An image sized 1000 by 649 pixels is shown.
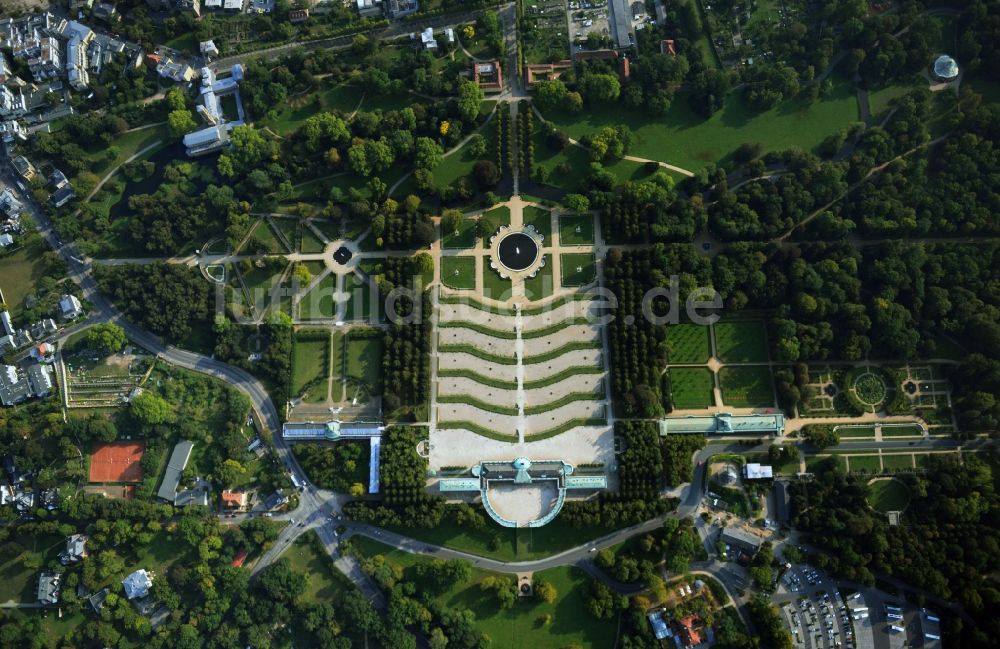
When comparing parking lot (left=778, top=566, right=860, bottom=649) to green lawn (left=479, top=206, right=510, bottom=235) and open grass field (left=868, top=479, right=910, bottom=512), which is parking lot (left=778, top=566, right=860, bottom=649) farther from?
green lawn (left=479, top=206, right=510, bottom=235)

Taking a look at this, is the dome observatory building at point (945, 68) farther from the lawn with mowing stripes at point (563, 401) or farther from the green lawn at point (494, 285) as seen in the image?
the green lawn at point (494, 285)

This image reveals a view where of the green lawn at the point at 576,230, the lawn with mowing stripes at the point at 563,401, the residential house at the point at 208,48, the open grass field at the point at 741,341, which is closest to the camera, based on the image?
the open grass field at the point at 741,341

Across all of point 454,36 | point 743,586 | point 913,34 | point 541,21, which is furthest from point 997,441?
point 454,36

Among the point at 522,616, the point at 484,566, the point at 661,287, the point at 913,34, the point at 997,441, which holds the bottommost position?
the point at 522,616

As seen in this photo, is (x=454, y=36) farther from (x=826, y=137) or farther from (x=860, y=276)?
(x=860, y=276)

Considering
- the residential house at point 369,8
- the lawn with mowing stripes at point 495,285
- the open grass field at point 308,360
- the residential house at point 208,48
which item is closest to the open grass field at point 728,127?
the lawn with mowing stripes at point 495,285

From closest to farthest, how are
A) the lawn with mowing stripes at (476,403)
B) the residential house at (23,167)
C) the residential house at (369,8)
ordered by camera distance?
the lawn with mowing stripes at (476,403) → the residential house at (23,167) → the residential house at (369,8)
